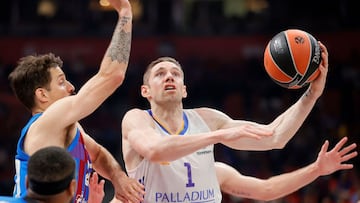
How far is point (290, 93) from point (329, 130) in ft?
4.05

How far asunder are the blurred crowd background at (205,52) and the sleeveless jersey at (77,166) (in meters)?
8.07

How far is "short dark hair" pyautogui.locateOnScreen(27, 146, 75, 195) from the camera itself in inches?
123

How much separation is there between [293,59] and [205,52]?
9.46m

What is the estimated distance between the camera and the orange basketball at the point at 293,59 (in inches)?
181

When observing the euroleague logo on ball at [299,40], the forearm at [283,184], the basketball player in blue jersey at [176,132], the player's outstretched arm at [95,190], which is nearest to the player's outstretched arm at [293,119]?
the basketball player in blue jersey at [176,132]

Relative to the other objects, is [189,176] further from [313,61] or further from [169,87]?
[313,61]

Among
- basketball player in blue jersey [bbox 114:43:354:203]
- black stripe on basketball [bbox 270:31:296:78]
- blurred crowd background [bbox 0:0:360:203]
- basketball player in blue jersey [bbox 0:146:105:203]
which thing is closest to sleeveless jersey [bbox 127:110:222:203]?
basketball player in blue jersey [bbox 114:43:354:203]

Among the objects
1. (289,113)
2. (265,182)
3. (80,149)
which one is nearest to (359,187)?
(265,182)

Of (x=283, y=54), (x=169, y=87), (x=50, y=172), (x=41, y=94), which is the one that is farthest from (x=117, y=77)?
(x=283, y=54)

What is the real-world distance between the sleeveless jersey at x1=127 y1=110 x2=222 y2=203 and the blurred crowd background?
7.46 meters

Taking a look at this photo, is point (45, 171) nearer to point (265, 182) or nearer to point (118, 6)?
point (118, 6)

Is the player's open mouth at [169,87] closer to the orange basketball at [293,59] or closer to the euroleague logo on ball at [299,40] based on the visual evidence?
the orange basketball at [293,59]

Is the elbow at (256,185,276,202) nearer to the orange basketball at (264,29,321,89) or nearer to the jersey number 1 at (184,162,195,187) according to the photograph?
the jersey number 1 at (184,162,195,187)

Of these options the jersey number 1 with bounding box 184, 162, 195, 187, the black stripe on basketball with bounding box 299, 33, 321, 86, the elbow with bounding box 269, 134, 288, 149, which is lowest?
the jersey number 1 with bounding box 184, 162, 195, 187
